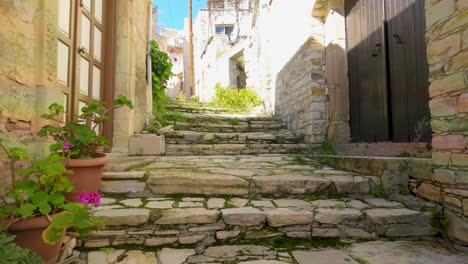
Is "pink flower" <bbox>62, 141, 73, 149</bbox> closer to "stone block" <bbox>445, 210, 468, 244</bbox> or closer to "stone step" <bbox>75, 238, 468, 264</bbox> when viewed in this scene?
"stone step" <bbox>75, 238, 468, 264</bbox>

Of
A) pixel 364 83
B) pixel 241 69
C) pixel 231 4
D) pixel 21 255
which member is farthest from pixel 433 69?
pixel 231 4

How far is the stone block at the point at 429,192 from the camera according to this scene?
1817mm

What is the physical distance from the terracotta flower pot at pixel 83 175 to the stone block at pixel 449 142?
2567 millimetres

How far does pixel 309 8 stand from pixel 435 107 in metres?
3.07

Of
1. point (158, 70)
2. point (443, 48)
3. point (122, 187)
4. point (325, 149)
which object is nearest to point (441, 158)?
point (443, 48)

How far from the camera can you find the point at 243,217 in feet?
5.43

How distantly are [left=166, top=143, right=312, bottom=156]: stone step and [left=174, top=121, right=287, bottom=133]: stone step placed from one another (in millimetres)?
743

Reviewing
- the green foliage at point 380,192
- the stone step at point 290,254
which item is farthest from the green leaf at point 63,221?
the green foliage at point 380,192

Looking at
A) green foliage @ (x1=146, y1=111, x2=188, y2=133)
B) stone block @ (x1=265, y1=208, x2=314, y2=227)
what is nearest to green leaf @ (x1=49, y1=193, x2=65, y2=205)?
stone block @ (x1=265, y1=208, x2=314, y2=227)

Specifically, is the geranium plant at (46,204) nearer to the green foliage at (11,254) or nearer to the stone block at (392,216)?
the green foliage at (11,254)

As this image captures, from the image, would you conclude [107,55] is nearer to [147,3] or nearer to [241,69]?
[147,3]

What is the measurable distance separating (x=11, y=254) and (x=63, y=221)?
19 cm

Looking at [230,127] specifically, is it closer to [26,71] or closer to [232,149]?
[232,149]

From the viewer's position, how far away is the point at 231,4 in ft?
53.7
